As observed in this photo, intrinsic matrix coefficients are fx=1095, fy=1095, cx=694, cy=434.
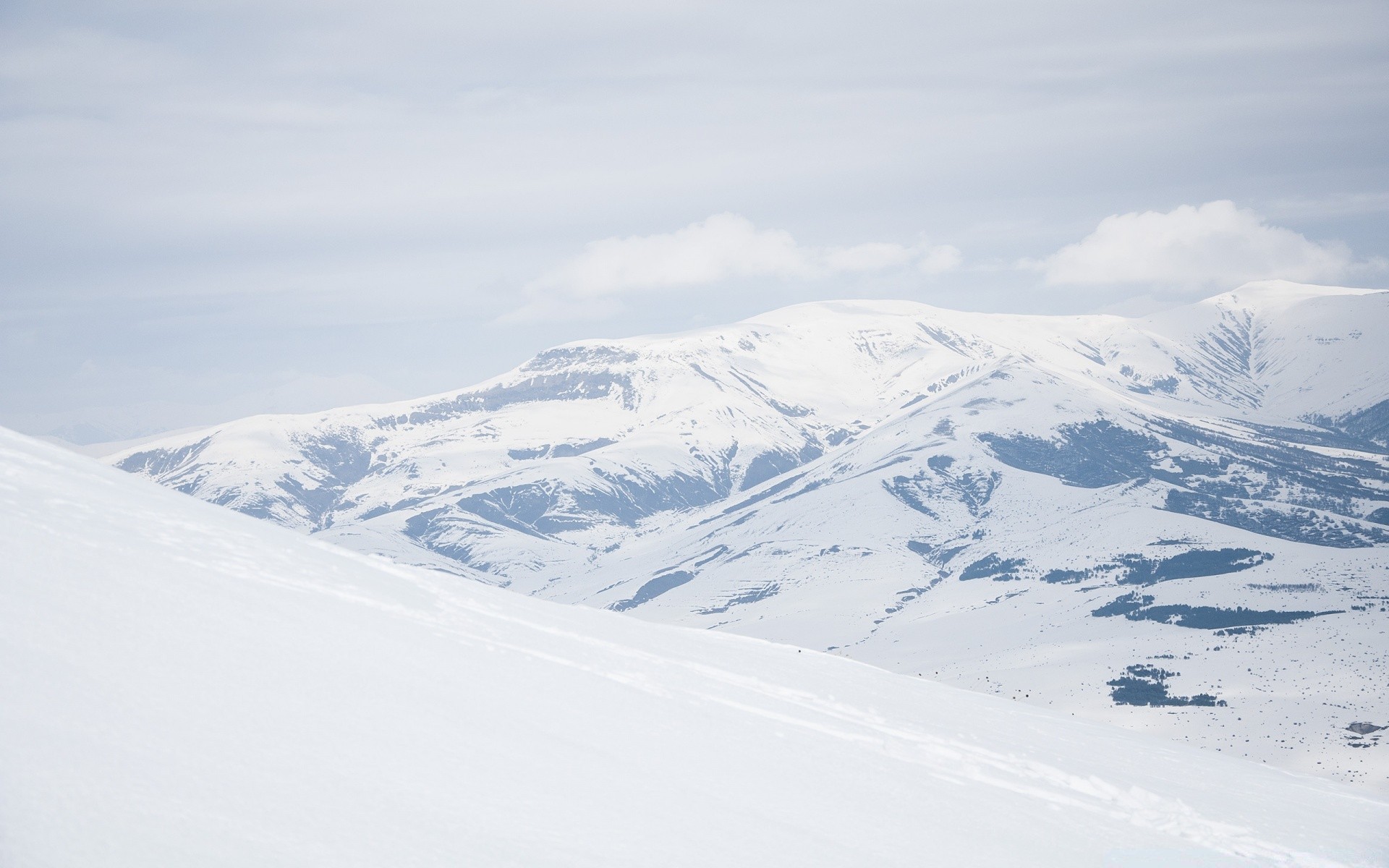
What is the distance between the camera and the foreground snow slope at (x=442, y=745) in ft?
50.5

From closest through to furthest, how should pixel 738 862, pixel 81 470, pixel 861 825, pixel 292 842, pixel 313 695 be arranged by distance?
pixel 292 842
pixel 738 862
pixel 313 695
pixel 861 825
pixel 81 470

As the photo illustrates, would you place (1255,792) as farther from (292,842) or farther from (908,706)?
(292,842)

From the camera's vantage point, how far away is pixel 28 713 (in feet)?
51.0

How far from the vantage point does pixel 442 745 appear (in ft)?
63.0

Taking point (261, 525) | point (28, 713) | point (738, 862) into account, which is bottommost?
point (738, 862)

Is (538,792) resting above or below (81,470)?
below

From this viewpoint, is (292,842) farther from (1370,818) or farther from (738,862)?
(1370,818)

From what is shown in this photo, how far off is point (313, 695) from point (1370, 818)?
27.5 meters

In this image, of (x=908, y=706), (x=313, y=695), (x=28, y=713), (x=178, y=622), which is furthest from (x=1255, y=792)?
(x=28, y=713)

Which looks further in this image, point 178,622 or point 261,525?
point 261,525

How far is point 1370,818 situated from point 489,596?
82.1ft

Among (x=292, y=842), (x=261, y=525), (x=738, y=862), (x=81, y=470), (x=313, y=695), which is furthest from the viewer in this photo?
(x=261, y=525)

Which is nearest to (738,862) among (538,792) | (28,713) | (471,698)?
(538,792)

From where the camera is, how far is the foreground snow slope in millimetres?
15406
